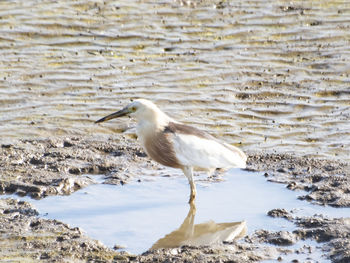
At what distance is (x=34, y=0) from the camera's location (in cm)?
1552

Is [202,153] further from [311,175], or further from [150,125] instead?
[311,175]

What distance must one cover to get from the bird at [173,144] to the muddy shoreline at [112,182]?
2.58ft

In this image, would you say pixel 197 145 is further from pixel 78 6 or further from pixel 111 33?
pixel 78 6

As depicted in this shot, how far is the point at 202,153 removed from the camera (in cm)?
905

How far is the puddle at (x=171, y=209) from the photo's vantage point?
8.23 metres

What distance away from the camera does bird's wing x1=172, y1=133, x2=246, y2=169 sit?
8938 mm

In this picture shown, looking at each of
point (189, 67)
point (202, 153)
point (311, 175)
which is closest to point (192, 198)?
point (202, 153)

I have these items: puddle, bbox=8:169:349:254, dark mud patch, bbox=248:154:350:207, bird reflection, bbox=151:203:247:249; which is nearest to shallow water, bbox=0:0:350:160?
dark mud patch, bbox=248:154:350:207

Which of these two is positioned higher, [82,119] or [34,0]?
[34,0]

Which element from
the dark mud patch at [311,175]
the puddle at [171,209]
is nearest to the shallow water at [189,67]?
the dark mud patch at [311,175]

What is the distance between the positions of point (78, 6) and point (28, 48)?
1.88 m

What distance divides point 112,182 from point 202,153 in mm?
1103

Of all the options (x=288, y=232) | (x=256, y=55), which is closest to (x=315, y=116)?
(x=256, y=55)

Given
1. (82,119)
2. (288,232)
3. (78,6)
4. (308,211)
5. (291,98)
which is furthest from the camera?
(78,6)
